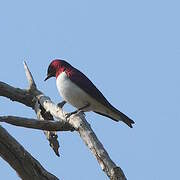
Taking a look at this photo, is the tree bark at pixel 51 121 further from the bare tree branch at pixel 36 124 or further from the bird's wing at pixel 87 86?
the bird's wing at pixel 87 86

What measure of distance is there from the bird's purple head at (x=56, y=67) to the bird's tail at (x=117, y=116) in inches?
43.8

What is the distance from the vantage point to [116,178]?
6.66 metres

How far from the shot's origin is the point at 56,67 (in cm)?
1123

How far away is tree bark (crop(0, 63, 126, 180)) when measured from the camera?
279 inches

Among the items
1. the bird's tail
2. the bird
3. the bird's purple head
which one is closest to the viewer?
the bird's tail

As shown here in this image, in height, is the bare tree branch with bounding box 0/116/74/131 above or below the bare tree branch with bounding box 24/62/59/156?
below

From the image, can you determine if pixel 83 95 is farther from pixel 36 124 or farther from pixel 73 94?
pixel 36 124

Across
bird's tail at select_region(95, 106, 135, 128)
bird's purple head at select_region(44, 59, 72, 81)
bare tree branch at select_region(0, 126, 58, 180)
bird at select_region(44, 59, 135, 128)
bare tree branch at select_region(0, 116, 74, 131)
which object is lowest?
bare tree branch at select_region(0, 126, 58, 180)

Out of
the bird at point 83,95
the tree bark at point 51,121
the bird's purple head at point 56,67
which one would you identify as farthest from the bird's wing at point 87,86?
the tree bark at point 51,121

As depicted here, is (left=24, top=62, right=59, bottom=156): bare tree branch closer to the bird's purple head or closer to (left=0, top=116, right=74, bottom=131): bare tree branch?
(left=0, top=116, right=74, bottom=131): bare tree branch

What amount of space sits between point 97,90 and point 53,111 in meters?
1.33

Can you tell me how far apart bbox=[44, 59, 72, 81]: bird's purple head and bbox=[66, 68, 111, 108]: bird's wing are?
0.38 metres

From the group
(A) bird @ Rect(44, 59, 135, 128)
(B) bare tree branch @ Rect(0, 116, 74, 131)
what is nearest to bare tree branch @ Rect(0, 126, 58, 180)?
(B) bare tree branch @ Rect(0, 116, 74, 131)

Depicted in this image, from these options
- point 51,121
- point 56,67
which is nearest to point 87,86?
point 56,67
